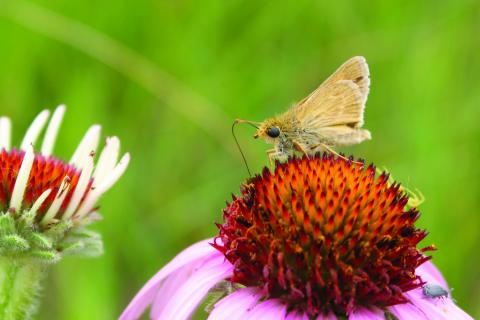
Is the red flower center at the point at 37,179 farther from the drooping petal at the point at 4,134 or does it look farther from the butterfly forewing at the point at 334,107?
the butterfly forewing at the point at 334,107

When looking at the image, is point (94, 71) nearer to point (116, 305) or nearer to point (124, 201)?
point (124, 201)

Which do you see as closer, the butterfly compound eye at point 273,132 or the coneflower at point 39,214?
the coneflower at point 39,214

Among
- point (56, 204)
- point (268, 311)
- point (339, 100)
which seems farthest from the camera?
point (339, 100)

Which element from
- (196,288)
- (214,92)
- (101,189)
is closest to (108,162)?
(101,189)

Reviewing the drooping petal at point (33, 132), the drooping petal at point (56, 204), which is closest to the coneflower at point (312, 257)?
the drooping petal at point (56, 204)

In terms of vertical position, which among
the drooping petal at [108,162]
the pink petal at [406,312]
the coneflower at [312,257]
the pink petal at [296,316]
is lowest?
the pink petal at [406,312]

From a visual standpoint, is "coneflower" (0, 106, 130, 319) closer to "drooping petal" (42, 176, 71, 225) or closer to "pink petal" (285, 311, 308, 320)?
"drooping petal" (42, 176, 71, 225)

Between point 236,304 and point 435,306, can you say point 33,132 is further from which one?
point 435,306
